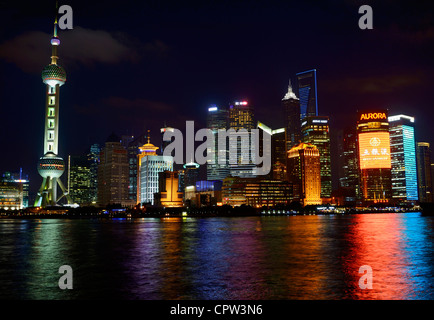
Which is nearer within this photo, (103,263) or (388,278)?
(388,278)

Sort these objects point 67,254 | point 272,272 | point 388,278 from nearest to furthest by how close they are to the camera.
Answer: point 388,278
point 272,272
point 67,254

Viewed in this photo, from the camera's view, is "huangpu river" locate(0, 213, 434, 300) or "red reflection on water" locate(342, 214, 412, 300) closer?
"red reflection on water" locate(342, 214, 412, 300)

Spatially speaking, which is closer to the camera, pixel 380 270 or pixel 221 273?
pixel 221 273

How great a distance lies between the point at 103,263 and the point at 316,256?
78.1 feet

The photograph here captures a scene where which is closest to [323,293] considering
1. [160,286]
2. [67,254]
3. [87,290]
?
[160,286]

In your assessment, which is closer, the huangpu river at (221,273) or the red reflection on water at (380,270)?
the red reflection on water at (380,270)
